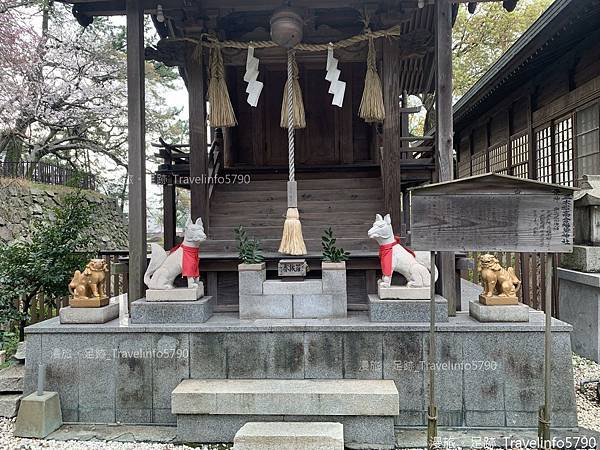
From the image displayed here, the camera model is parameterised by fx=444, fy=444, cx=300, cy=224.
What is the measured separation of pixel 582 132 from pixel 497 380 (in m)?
6.36

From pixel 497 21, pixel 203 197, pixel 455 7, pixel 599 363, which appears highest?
pixel 497 21

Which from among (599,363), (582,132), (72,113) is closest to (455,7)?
(582,132)

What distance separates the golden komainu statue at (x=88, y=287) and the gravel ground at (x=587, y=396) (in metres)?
5.40

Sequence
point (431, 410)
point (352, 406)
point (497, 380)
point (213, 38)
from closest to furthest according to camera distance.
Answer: point (431, 410) → point (352, 406) → point (497, 380) → point (213, 38)

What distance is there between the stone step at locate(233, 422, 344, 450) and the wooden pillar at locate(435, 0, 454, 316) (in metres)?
2.19

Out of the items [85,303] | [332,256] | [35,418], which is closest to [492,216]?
[332,256]

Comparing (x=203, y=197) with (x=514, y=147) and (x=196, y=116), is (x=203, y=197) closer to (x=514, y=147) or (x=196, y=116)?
(x=196, y=116)

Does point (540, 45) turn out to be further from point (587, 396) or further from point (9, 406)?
point (9, 406)

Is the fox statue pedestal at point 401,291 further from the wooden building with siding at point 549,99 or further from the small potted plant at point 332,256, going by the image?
the wooden building with siding at point 549,99

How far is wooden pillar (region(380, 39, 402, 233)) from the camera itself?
6.67m

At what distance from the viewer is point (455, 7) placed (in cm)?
731

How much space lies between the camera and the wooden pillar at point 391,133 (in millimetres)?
6672

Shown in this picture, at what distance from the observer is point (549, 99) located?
32.2ft

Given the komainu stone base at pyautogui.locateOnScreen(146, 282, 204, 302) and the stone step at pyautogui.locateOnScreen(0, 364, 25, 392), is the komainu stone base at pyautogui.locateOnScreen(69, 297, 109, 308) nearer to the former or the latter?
the komainu stone base at pyautogui.locateOnScreen(146, 282, 204, 302)
